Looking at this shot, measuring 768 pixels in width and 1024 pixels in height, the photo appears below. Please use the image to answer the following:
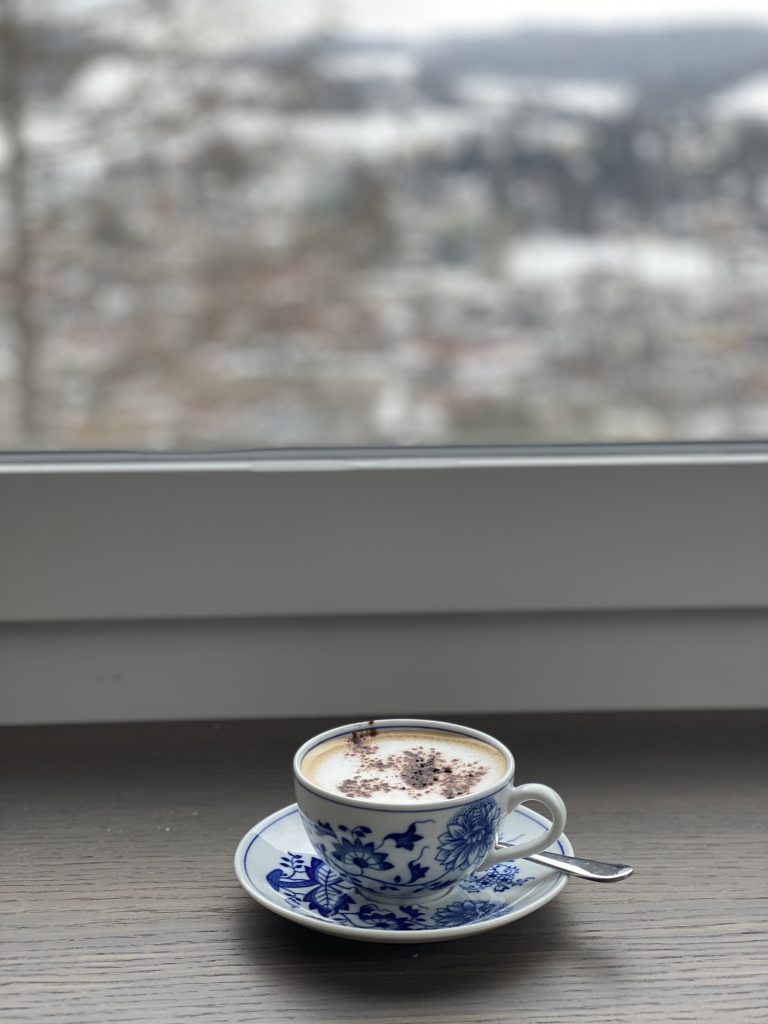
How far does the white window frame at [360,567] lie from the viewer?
79cm

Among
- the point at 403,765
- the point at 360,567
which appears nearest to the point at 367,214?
the point at 360,567

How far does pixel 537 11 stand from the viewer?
0.90m

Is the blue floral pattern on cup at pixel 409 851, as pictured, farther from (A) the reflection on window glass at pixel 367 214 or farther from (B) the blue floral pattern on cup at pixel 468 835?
(A) the reflection on window glass at pixel 367 214

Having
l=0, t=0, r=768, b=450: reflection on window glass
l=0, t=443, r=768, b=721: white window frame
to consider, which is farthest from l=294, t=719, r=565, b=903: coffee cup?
l=0, t=0, r=768, b=450: reflection on window glass

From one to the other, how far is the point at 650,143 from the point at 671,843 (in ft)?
1.88

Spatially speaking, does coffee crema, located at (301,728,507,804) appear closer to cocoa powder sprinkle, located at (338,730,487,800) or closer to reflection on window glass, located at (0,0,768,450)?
cocoa powder sprinkle, located at (338,730,487,800)

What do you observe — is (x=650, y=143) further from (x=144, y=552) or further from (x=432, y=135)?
(x=144, y=552)

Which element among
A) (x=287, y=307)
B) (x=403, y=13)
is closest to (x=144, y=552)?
(x=287, y=307)

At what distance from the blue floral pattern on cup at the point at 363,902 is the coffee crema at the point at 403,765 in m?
0.05

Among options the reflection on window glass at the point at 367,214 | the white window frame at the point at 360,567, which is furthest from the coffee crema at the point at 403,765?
the reflection on window glass at the point at 367,214

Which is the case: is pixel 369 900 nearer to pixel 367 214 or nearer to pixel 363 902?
pixel 363 902

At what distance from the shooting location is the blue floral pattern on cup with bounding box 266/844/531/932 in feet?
1.73

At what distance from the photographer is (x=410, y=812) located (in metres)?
0.51

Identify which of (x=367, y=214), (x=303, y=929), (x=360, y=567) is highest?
(x=367, y=214)
